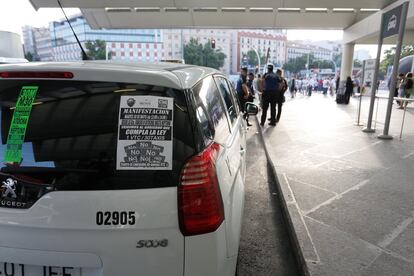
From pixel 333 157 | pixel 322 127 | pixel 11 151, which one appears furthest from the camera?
pixel 322 127

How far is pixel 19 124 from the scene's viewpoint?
1727 mm

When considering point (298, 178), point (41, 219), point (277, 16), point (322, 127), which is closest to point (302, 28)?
point (277, 16)

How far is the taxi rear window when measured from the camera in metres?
1.59

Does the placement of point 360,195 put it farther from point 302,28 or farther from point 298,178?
point 302,28

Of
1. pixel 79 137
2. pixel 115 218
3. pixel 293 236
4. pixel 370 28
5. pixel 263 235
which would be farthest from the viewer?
pixel 370 28

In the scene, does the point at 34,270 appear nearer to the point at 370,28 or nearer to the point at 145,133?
the point at 145,133

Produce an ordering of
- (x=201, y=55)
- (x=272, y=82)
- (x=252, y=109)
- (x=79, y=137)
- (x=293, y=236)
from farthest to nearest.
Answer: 1. (x=201, y=55)
2. (x=272, y=82)
3. (x=252, y=109)
4. (x=293, y=236)
5. (x=79, y=137)

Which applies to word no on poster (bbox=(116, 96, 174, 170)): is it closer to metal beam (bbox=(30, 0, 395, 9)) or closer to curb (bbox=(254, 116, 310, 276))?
curb (bbox=(254, 116, 310, 276))

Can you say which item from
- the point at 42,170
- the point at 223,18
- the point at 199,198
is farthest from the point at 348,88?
the point at 42,170

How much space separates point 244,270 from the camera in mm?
2938

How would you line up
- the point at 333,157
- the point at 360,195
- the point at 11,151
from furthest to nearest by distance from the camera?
the point at 333,157, the point at 360,195, the point at 11,151

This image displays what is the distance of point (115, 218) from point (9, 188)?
1.87 ft

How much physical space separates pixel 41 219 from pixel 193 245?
0.75 metres

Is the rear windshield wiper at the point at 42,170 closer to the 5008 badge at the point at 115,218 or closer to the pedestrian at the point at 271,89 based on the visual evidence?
the 5008 badge at the point at 115,218
